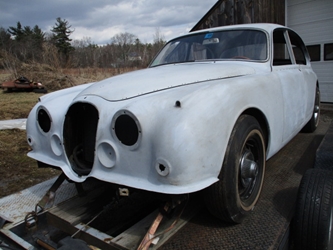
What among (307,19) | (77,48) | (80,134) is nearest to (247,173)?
(80,134)

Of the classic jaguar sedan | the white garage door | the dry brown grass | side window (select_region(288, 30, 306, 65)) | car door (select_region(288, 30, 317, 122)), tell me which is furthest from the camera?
the white garage door

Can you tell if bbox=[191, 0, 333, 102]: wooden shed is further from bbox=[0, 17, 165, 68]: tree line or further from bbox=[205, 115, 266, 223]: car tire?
bbox=[0, 17, 165, 68]: tree line

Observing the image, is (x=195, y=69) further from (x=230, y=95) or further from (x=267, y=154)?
(x=267, y=154)

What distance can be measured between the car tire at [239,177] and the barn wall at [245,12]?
660 centimetres

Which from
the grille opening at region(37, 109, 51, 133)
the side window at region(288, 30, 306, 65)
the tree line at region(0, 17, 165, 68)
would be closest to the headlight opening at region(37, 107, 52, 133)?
the grille opening at region(37, 109, 51, 133)

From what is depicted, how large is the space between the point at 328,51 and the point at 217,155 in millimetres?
7223

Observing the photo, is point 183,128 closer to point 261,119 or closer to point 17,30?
point 261,119

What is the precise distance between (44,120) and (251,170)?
5.38 feet

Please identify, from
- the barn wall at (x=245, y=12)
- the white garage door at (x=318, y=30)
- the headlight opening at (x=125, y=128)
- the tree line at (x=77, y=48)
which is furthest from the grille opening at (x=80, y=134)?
the tree line at (x=77, y=48)

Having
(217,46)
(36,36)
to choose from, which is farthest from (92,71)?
(36,36)

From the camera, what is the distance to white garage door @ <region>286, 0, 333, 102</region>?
7.35 m

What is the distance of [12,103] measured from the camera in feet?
32.7

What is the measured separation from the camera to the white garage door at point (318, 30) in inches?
289

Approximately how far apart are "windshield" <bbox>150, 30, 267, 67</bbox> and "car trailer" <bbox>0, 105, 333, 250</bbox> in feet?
3.79
